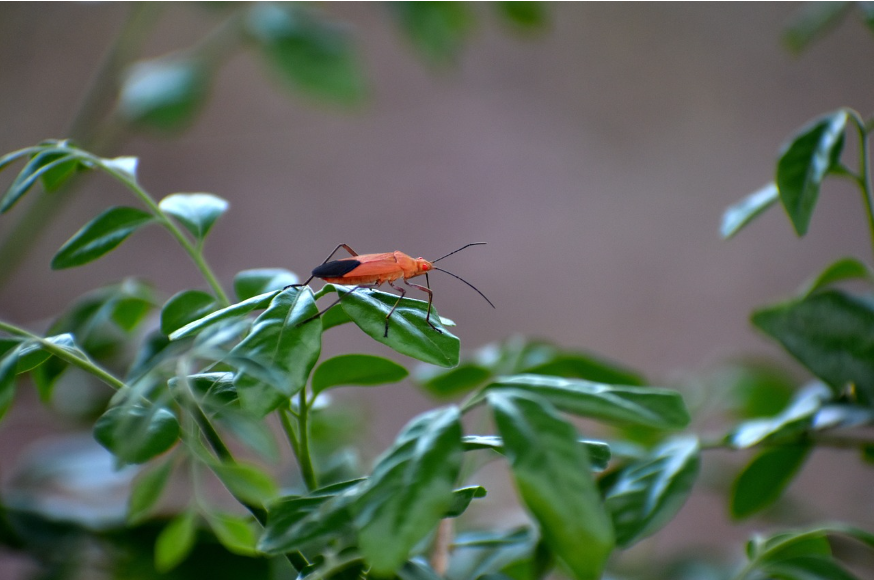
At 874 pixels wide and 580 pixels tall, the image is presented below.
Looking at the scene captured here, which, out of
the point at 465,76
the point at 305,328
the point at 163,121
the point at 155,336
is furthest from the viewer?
the point at 465,76

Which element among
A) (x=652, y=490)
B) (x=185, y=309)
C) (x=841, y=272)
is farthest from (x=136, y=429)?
(x=841, y=272)

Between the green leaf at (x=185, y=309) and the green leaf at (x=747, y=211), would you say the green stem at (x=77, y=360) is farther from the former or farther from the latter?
the green leaf at (x=747, y=211)

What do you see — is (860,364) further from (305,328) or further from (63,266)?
(63,266)

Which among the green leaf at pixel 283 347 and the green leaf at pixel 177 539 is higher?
the green leaf at pixel 283 347

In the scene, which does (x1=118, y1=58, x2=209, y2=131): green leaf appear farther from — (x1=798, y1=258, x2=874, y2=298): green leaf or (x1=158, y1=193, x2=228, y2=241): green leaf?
(x1=798, y1=258, x2=874, y2=298): green leaf

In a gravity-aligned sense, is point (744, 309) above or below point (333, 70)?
below

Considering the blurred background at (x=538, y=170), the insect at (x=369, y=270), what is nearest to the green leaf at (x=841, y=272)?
the insect at (x=369, y=270)

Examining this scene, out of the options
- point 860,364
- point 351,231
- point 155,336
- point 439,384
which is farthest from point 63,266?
point 351,231
